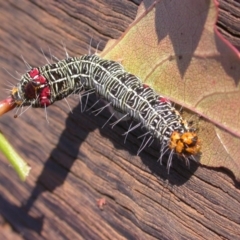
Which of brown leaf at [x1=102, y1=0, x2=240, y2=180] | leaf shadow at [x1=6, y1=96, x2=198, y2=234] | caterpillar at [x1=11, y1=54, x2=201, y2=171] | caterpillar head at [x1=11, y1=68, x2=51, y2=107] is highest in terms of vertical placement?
brown leaf at [x1=102, y1=0, x2=240, y2=180]

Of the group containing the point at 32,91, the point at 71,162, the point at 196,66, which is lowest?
the point at 71,162

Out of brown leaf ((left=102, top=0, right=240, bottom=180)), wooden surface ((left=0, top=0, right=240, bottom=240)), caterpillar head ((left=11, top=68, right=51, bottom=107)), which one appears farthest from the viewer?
caterpillar head ((left=11, top=68, right=51, bottom=107))

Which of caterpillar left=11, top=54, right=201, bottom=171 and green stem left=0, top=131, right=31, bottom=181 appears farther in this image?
green stem left=0, top=131, right=31, bottom=181

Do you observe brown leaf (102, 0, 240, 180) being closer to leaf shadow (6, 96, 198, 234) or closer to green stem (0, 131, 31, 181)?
leaf shadow (6, 96, 198, 234)

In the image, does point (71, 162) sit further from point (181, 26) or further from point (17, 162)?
point (181, 26)

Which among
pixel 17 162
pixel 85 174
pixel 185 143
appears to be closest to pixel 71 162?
pixel 85 174

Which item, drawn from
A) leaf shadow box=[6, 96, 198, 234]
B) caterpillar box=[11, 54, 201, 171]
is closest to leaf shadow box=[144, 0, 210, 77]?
caterpillar box=[11, 54, 201, 171]

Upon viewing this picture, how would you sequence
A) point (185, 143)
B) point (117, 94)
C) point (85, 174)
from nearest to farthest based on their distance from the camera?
point (185, 143)
point (117, 94)
point (85, 174)

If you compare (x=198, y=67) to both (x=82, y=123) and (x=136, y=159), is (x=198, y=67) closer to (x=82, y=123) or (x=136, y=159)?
(x=136, y=159)
